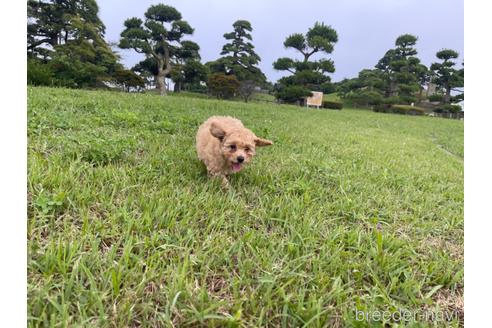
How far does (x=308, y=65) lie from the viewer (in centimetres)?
2419

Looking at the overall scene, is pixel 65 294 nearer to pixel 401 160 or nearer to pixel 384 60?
pixel 401 160

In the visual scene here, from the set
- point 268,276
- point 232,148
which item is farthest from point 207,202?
point 268,276

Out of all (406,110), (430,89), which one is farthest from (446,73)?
(406,110)

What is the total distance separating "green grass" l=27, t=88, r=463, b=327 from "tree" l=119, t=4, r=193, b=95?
64.4 ft

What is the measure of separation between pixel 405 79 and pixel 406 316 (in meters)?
33.2

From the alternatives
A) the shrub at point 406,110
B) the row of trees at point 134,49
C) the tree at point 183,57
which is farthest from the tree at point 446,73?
the tree at point 183,57

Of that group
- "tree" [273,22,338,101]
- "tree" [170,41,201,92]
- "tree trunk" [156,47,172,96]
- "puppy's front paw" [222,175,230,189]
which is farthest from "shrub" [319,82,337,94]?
"puppy's front paw" [222,175,230,189]

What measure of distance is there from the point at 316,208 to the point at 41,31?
20.6 meters

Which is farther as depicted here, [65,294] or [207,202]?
[207,202]

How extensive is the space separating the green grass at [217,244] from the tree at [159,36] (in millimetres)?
19631

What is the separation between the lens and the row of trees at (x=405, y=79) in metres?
28.0

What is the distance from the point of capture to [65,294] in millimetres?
977

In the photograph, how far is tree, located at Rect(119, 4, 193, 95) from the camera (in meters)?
20.0

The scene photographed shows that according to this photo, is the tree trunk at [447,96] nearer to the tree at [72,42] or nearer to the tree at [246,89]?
the tree at [246,89]
